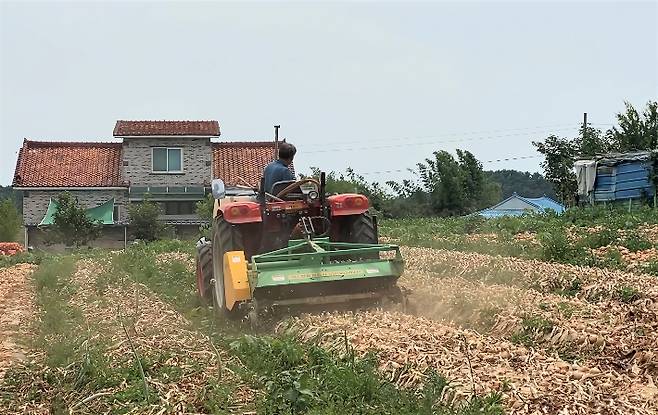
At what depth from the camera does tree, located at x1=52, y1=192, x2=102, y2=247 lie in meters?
34.8

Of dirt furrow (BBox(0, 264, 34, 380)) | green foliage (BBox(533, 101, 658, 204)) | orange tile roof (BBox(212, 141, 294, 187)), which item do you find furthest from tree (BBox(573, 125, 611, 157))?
dirt furrow (BBox(0, 264, 34, 380))

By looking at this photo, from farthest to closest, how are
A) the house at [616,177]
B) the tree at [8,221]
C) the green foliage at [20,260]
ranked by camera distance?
the tree at [8,221] < the house at [616,177] < the green foliage at [20,260]

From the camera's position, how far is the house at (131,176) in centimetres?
3897

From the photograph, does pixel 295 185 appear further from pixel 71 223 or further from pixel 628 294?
pixel 71 223

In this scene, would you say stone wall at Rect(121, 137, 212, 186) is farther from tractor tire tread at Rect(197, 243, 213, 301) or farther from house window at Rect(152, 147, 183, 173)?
tractor tire tread at Rect(197, 243, 213, 301)

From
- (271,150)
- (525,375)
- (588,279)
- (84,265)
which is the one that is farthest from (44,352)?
(271,150)

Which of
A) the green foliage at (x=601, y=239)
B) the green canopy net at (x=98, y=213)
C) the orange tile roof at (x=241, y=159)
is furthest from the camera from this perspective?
the orange tile roof at (x=241, y=159)

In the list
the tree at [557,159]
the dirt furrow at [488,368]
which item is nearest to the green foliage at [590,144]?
the tree at [557,159]

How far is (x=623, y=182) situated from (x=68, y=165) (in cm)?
2670

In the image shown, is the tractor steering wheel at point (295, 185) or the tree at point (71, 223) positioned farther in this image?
the tree at point (71, 223)

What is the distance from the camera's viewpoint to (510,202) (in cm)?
5288

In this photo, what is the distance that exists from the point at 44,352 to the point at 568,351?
440 centimetres

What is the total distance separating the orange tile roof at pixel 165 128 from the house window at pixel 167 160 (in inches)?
34.9

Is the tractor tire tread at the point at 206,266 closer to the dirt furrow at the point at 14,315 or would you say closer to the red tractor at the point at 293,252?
the red tractor at the point at 293,252
